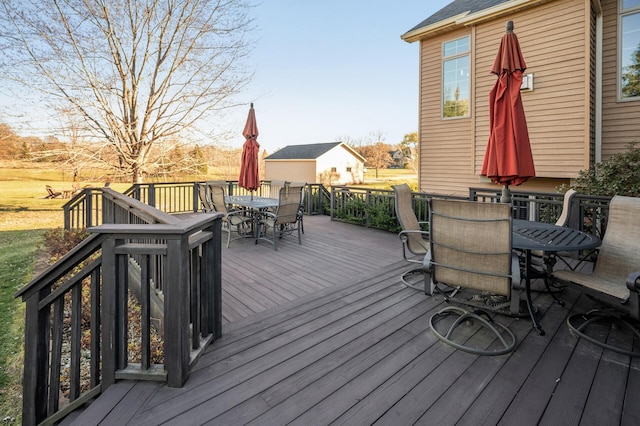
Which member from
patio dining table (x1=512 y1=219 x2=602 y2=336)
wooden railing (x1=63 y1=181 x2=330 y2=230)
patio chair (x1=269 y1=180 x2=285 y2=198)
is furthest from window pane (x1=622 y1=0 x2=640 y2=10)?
patio chair (x1=269 y1=180 x2=285 y2=198)

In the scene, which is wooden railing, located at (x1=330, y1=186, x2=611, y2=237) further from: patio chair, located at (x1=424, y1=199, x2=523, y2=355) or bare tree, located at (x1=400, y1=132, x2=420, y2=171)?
bare tree, located at (x1=400, y1=132, x2=420, y2=171)

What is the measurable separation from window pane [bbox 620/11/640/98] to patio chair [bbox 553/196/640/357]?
5.31 m

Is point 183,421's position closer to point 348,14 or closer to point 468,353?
point 468,353

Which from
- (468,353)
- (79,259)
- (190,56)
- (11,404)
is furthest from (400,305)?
(190,56)

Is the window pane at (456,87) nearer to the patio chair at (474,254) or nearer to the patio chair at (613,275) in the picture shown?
the patio chair at (613,275)

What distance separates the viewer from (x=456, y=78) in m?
8.49

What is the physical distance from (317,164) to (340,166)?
9.84 feet

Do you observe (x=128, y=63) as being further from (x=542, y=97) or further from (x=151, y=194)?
(x=542, y=97)

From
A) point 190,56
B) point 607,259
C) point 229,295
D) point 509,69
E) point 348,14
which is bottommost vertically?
point 229,295

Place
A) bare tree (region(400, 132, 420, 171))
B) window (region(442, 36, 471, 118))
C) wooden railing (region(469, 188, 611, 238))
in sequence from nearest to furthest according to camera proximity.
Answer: wooden railing (region(469, 188, 611, 238)) < window (region(442, 36, 471, 118)) < bare tree (region(400, 132, 420, 171))

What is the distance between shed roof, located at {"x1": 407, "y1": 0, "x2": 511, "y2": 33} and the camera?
7984mm

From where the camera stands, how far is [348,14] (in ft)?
46.9

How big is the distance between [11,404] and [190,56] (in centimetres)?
975

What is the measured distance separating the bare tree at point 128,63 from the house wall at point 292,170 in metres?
15.0
